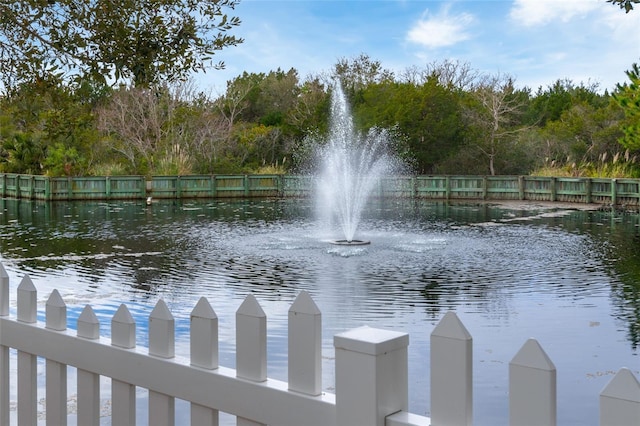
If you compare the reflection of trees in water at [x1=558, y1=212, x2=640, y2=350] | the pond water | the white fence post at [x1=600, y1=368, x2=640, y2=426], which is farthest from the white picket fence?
the reflection of trees in water at [x1=558, y1=212, x2=640, y2=350]

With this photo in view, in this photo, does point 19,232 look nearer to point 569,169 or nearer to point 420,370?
point 420,370

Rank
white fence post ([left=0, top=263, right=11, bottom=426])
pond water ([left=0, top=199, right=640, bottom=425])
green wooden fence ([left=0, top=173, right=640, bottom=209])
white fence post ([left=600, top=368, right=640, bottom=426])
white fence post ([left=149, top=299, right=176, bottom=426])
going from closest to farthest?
white fence post ([left=600, top=368, right=640, bottom=426]), white fence post ([left=149, top=299, right=176, bottom=426]), white fence post ([left=0, top=263, right=11, bottom=426]), pond water ([left=0, top=199, right=640, bottom=425]), green wooden fence ([left=0, top=173, right=640, bottom=209])

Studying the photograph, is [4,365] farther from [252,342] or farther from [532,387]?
[532,387]

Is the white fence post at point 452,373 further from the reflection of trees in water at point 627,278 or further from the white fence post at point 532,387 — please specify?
the reflection of trees in water at point 627,278

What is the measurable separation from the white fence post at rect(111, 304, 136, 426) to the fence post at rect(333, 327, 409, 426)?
2.99 feet

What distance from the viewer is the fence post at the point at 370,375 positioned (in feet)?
6.23

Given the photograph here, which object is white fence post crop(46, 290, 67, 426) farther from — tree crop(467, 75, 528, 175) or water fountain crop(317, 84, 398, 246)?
tree crop(467, 75, 528, 175)

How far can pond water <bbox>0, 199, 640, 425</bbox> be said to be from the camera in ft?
22.7

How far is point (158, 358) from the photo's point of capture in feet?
8.18

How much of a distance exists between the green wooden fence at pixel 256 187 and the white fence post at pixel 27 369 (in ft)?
93.0

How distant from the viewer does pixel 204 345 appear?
93.7 inches

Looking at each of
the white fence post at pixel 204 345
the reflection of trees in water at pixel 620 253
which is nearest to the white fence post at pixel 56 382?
the white fence post at pixel 204 345

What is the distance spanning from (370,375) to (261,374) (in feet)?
1.49

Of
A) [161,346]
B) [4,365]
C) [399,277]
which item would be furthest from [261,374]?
[399,277]
